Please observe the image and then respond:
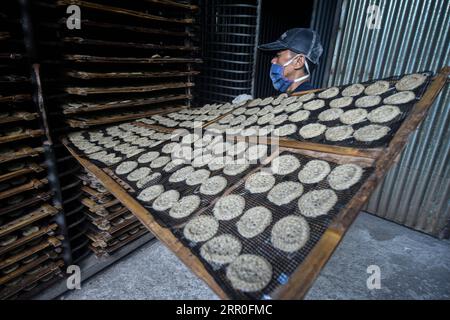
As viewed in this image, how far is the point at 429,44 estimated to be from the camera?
351 cm

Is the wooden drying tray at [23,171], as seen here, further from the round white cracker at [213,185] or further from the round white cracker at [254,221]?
the round white cracker at [254,221]

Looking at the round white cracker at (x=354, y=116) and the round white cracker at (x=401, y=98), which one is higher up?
the round white cracker at (x=401, y=98)

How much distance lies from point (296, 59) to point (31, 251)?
3.65 meters

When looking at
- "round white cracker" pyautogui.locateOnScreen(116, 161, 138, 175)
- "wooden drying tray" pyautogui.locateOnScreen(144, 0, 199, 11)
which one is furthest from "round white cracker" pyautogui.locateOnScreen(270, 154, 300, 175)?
"wooden drying tray" pyautogui.locateOnScreen(144, 0, 199, 11)

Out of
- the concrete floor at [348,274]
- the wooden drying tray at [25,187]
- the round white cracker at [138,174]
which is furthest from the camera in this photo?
the concrete floor at [348,274]

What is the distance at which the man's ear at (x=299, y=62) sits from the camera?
318 centimetres

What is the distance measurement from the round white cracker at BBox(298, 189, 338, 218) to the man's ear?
2.24 meters

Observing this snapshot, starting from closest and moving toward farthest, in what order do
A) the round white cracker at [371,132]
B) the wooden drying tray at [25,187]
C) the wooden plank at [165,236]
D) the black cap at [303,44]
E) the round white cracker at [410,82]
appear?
the wooden plank at [165,236] → the round white cracker at [371,132] → the round white cracker at [410,82] → the wooden drying tray at [25,187] → the black cap at [303,44]

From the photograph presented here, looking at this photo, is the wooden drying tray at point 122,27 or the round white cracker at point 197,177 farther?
the wooden drying tray at point 122,27

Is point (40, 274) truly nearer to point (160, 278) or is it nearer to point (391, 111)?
point (160, 278)

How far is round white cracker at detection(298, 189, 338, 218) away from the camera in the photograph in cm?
137

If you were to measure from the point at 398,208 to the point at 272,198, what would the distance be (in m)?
3.63

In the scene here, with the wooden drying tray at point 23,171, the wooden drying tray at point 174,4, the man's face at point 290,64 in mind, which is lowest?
the wooden drying tray at point 23,171

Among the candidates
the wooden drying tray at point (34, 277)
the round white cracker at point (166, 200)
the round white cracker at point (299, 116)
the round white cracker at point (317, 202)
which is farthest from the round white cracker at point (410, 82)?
the wooden drying tray at point (34, 277)
